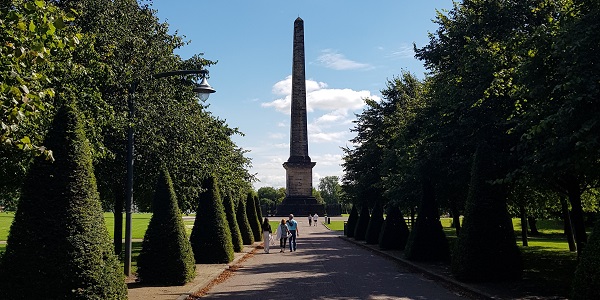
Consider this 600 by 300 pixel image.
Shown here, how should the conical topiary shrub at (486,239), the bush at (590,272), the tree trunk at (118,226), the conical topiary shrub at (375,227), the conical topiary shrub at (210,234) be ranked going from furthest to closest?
the conical topiary shrub at (375,227)
the tree trunk at (118,226)
the conical topiary shrub at (210,234)
the conical topiary shrub at (486,239)
the bush at (590,272)

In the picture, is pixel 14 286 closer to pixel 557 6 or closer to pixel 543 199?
pixel 557 6

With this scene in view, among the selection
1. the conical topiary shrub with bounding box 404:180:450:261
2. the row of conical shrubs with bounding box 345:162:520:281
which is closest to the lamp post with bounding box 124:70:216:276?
the row of conical shrubs with bounding box 345:162:520:281

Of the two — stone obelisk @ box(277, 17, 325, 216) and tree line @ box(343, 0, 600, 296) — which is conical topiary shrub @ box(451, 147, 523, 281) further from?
stone obelisk @ box(277, 17, 325, 216)

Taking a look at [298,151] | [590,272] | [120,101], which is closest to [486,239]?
[590,272]

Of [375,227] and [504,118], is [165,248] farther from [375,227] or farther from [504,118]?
[375,227]

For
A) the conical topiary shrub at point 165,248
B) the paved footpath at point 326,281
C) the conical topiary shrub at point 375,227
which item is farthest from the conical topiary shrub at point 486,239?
the conical topiary shrub at point 375,227

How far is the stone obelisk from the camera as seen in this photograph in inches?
2376

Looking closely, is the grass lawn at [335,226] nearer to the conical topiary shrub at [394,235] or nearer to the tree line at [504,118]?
the conical topiary shrub at [394,235]

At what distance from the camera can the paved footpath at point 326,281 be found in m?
12.6

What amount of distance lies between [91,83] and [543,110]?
39.0 ft

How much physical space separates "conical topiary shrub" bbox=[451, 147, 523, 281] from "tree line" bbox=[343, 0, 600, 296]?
3cm

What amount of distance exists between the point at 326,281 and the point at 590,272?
763 cm

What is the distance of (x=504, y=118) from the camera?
55.3ft

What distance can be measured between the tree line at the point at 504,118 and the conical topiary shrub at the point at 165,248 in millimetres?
7379
